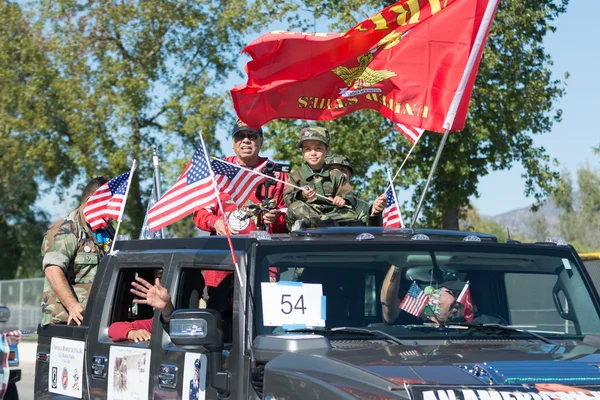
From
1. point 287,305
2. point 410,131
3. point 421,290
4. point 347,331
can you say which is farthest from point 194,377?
point 410,131

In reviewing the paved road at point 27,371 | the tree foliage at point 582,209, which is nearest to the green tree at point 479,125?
the paved road at point 27,371

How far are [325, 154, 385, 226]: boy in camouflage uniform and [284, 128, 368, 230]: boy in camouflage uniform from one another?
0.05 metres

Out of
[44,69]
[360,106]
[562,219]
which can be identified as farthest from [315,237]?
[562,219]

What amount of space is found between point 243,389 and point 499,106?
18565 millimetres

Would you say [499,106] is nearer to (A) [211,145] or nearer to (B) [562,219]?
(A) [211,145]

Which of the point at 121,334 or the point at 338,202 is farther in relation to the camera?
the point at 338,202

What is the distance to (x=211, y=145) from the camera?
28.4 metres

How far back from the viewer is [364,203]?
6898 millimetres

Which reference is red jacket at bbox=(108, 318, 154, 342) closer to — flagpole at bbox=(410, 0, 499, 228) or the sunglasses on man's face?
the sunglasses on man's face

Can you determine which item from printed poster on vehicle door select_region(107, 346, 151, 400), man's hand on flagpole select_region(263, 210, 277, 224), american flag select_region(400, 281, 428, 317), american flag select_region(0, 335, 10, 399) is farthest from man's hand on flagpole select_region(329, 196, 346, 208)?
american flag select_region(0, 335, 10, 399)

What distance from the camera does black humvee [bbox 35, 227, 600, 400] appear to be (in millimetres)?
3902

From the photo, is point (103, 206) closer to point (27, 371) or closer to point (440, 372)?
point (440, 372)

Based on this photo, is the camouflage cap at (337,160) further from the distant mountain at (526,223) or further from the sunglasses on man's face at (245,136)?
the distant mountain at (526,223)

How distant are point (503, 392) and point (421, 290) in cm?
122
